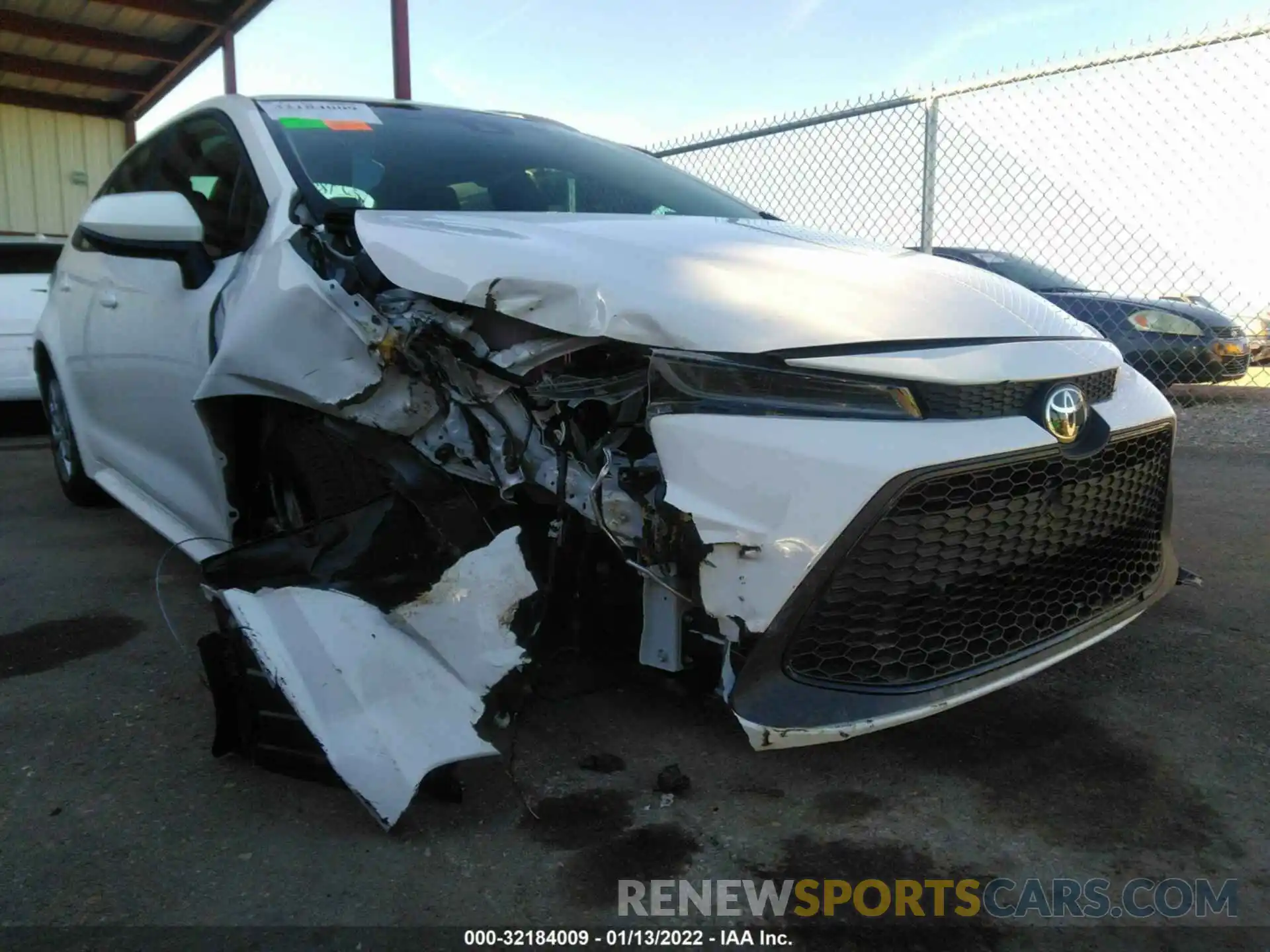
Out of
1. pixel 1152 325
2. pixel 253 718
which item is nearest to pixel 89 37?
pixel 1152 325

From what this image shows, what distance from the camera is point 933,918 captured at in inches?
60.6

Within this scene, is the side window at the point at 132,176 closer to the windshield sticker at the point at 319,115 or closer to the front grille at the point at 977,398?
the windshield sticker at the point at 319,115

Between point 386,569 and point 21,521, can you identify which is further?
point 21,521

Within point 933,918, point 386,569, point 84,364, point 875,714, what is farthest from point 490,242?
point 84,364

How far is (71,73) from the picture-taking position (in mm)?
11109

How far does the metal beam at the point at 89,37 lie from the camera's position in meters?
9.27

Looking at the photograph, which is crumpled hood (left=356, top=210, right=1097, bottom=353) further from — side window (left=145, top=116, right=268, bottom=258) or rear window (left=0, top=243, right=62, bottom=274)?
rear window (left=0, top=243, right=62, bottom=274)

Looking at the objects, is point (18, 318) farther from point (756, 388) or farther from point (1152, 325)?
point (1152, 325)

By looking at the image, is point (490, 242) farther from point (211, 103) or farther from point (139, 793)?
point (211, 103)

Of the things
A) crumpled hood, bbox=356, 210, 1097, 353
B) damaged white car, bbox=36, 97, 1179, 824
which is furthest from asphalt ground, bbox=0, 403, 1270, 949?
crumpled hood, bbox=356, 210, 1097, 353

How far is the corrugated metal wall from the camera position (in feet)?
39.7

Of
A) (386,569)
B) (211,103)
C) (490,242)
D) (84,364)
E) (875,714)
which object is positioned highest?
(211,103)

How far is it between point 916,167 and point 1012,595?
4127mm

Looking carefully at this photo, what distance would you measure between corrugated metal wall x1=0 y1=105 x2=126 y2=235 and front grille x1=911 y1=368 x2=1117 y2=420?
12.9m
